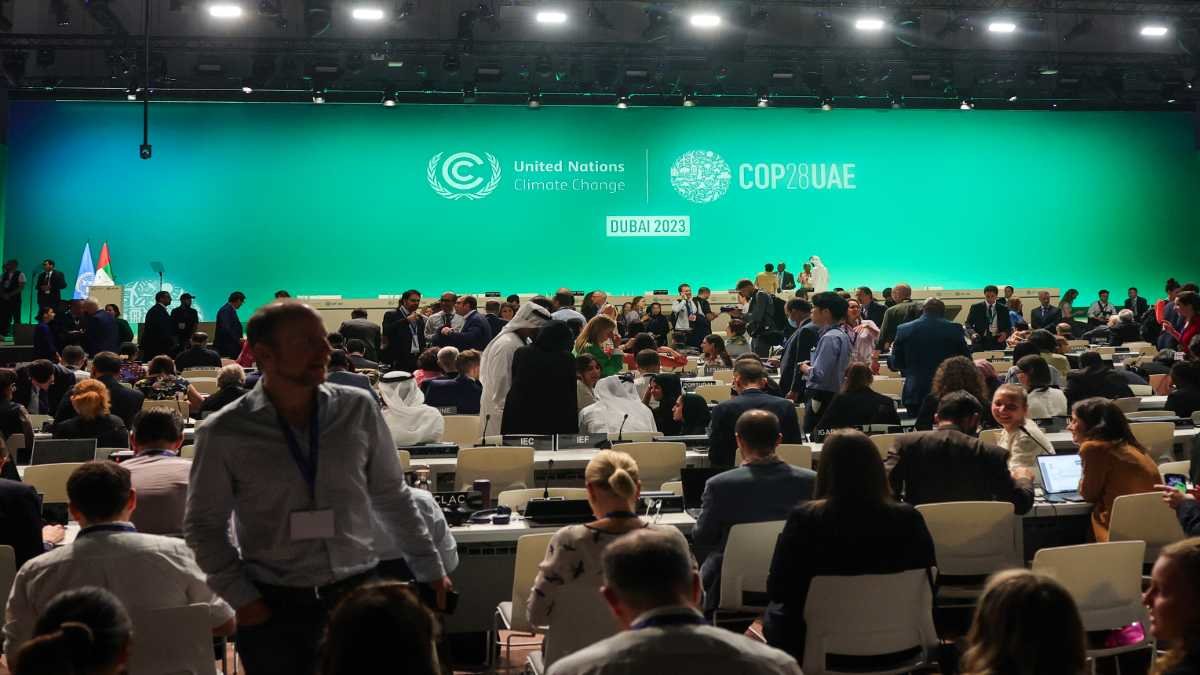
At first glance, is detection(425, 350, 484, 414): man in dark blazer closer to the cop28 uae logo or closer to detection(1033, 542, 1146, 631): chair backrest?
detection(1033, 542, 1146, 631): chair backrest

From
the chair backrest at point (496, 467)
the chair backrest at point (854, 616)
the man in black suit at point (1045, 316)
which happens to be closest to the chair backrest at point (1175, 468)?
the chair backrest at point (854, 616)

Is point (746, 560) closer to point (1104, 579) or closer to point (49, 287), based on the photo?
point (1104, 579)

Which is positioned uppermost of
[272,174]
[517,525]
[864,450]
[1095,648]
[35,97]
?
[35,97]

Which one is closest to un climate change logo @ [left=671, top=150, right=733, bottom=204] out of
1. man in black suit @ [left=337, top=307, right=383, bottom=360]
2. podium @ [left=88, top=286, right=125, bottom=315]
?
man in black suit @ [left=337, top=307, right=383, bottom=360]

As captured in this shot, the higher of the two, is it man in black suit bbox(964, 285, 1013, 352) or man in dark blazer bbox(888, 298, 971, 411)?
man in black suit bbox(964, 285, 1013, 352)

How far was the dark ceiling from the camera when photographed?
18750 mm

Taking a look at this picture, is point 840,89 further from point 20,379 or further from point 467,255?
point 20,379

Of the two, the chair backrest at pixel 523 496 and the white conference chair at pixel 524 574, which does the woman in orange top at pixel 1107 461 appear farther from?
the white conference chair at pixel 524 574

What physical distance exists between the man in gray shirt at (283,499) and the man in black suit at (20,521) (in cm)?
213

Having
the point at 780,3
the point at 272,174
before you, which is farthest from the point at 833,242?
the point at 272,174

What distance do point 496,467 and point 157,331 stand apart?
9.65 m

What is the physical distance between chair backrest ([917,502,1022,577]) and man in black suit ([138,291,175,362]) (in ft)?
39.7

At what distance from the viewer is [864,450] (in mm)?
4020

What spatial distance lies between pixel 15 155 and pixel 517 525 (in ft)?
61.0
